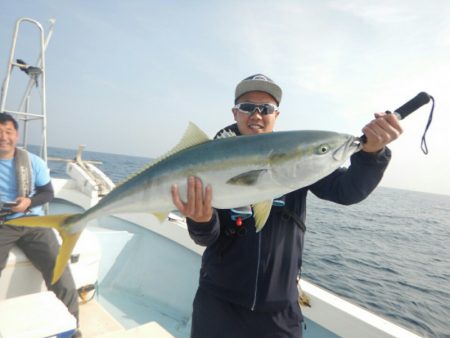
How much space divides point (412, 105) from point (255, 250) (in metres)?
1.56

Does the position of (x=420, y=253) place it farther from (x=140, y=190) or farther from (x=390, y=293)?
(x=140, y=190)

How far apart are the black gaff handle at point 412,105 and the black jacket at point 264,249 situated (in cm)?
30

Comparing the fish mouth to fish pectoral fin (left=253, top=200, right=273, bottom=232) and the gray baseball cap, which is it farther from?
the gray baseball cap

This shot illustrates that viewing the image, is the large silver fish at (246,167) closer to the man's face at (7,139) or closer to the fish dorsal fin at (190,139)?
the fish dorsal fin at (190,139)

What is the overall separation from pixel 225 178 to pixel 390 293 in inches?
408

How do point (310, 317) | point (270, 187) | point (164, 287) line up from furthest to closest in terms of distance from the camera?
point (164, 287)
point (310, 317)
point (270, 187)

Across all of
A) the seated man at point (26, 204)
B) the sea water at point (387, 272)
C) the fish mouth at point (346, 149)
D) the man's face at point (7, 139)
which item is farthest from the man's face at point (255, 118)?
the sea water at point (387, 272)

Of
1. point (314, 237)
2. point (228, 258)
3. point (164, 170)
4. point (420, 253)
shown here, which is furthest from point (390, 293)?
point (164, 170)

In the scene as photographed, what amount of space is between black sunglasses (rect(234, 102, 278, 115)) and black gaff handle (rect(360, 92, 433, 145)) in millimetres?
1017

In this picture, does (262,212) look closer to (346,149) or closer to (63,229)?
(346,149)

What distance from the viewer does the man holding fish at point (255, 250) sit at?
215 cm

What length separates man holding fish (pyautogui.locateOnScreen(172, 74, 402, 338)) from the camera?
2.15 m

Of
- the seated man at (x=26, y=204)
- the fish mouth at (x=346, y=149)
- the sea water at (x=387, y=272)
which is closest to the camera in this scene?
the fish mouth at (x=346, y=149)

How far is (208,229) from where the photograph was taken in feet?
7.36
